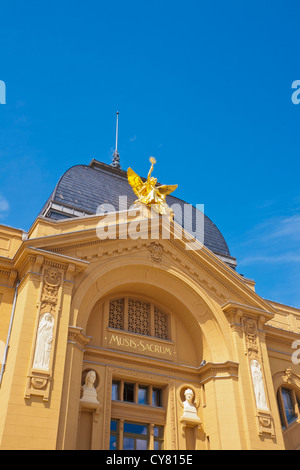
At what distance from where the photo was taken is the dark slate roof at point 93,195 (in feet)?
99.0

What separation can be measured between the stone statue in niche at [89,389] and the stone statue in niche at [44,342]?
2831 millimetres

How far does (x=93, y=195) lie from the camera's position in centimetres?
3259

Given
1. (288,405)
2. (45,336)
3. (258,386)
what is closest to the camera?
(45,336)

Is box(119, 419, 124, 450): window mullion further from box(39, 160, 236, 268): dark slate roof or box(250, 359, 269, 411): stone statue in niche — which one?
box(39, 160, 236, 268): dark slate roof

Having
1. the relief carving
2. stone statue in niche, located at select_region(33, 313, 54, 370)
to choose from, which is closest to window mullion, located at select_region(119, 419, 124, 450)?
the relief carving

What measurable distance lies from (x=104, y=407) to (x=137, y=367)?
2.51m

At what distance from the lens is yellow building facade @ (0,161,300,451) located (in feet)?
61.3

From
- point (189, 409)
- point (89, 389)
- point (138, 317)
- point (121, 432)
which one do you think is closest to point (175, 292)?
point (138, 317)

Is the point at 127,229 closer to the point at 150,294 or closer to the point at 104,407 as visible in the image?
the point at 150,294

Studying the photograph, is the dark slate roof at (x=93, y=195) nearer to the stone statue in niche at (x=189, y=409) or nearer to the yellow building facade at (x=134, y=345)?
the yellow building facade at (x=134, y=345)

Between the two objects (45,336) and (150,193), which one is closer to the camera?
(45,336)

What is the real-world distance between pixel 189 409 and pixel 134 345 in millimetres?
3810

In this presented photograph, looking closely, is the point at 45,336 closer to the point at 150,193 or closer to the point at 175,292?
the point at 175,292

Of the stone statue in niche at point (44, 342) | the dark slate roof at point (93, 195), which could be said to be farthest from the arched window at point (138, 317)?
the dark slate roof at point (93, 195)
